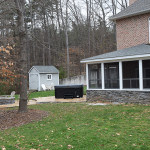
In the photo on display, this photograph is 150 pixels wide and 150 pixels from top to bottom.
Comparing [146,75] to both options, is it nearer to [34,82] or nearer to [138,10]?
[138,10]

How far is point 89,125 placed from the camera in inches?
264

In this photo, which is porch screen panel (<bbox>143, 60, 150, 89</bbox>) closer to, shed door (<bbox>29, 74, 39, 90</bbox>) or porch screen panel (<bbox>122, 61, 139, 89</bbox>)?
porch screen panel (<bbox>122, 61, 139, 89</bbox>)

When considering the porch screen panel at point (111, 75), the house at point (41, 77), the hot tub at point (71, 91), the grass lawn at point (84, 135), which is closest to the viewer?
the grass lawn at point (84, 135)

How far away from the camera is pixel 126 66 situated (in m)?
13.8

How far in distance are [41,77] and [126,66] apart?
51.9 feet

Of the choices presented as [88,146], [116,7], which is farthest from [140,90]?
[116,7]

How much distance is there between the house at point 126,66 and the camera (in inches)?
451

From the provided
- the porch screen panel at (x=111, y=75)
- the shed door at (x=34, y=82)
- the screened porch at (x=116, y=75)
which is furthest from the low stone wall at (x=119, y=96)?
the shed door at (x=34, y=82)

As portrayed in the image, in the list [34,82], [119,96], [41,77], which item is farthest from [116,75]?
[34,82]

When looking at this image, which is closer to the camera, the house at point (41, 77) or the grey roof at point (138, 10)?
the grey roof at point (138, 10)

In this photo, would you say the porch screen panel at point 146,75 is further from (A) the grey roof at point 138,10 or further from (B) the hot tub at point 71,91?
(B) the hot tub at point 71,91

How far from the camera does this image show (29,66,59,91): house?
2731 centimetres

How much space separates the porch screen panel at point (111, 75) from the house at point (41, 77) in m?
15.2

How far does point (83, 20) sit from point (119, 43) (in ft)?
64.5
